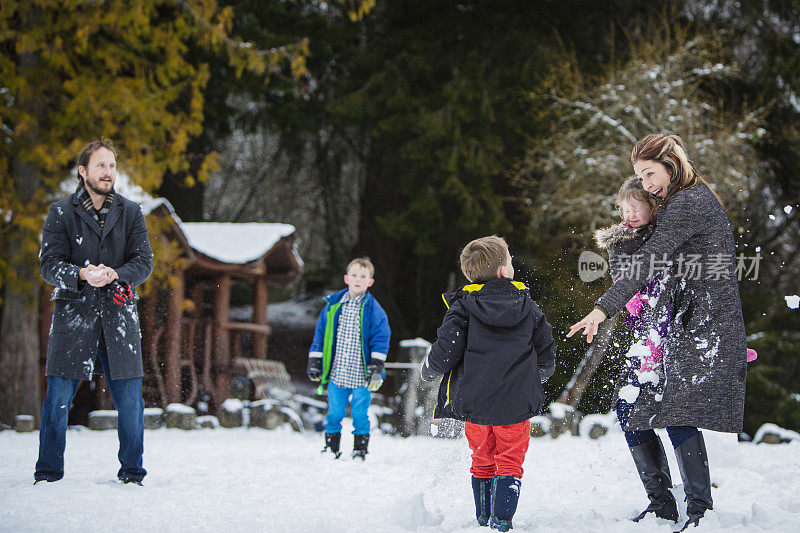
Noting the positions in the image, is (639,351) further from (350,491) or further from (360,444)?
(360,444)

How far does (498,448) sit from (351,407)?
2886mm

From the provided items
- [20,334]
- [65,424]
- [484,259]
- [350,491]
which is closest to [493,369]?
[484,259]

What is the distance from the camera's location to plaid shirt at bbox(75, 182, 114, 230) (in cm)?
449

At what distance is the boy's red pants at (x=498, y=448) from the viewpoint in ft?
11.4

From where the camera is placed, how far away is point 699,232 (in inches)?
139

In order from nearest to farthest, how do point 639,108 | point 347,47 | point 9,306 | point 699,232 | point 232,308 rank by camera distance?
point 699,232 < point 9,306 < point 639,108 < point 347,47 < point 232,308

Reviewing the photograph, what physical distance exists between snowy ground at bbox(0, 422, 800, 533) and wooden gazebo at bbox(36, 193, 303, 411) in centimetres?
357

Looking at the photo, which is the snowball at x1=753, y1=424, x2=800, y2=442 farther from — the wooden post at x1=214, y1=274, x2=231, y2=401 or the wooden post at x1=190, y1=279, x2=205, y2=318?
the wooden post at x1=190, y1=279, x2=205, y2=318

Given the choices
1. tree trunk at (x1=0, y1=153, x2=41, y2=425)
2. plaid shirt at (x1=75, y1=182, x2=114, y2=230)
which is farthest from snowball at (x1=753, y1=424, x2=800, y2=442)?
tree trunk at (x1=0, y1=153, x2=41, y2=425)

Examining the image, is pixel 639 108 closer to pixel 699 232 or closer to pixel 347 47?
pixel 347 47

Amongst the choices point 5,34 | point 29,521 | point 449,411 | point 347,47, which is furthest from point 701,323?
point 347,47

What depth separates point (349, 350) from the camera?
6.32m

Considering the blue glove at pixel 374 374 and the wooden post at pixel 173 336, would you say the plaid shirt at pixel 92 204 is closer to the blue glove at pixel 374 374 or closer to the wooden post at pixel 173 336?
the blue glove at pixel 374 374

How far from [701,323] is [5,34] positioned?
777 cm
